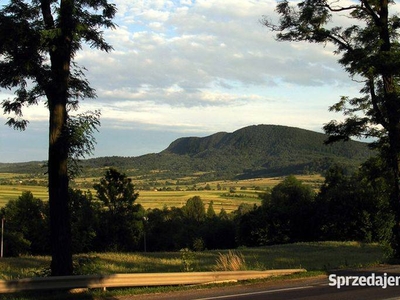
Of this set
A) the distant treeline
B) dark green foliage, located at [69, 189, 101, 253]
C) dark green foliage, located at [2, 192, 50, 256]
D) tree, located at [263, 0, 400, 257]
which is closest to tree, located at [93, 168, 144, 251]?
the distant treeline

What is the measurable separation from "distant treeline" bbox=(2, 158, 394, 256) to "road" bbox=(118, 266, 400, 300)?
33.2 meters

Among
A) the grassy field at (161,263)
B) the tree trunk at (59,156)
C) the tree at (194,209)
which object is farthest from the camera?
the tree at (194,209)

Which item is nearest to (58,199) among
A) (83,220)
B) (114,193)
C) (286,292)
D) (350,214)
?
(286,292)

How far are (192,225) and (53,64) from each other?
62288 mm

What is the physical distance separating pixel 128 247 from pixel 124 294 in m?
48.9

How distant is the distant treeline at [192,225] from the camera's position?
49.8 meters

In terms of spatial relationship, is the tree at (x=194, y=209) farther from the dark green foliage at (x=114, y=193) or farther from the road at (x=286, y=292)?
the road at (x=286, y=292)

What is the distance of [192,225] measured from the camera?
73938 mm

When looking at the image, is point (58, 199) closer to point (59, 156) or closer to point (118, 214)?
point (59, 156)

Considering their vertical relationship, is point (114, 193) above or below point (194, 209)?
above

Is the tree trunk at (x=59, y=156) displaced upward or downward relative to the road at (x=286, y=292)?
upward

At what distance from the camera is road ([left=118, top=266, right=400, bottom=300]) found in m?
10.7

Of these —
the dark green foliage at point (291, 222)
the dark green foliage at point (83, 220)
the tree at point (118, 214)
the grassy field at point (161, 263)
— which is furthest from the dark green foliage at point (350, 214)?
the dark green foliage at point (83, 220)

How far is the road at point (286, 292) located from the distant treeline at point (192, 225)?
109ft
